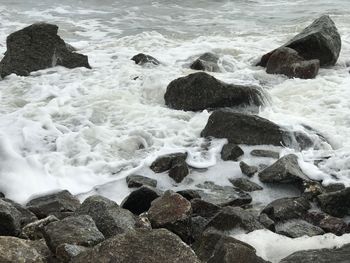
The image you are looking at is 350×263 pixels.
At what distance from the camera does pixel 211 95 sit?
7.69 m

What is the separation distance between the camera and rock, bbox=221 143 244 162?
6285 millimetres

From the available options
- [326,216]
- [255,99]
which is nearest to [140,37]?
[255,99]

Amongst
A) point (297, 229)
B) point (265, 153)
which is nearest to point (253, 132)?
point (265, 153)

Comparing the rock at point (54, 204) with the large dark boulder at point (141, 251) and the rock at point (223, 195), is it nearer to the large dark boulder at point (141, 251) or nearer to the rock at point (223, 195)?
the rock at point (223, 195)

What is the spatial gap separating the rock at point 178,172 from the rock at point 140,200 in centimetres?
71

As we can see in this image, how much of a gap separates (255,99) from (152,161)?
7.57 ft

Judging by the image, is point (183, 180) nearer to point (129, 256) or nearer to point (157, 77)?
point (129, 256)

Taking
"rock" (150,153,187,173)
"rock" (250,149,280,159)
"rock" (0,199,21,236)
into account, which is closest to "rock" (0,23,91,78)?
"rock" (150,153,187,173)

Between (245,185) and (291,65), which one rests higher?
(291,65)

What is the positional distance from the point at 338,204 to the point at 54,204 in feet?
8.96

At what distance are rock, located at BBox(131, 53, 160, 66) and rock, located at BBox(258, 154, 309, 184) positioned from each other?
4.82 m

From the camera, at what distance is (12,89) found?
8805mm

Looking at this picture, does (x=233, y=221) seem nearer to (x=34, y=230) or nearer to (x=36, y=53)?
(x=34, y=230)

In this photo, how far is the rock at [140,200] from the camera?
17.0ft
